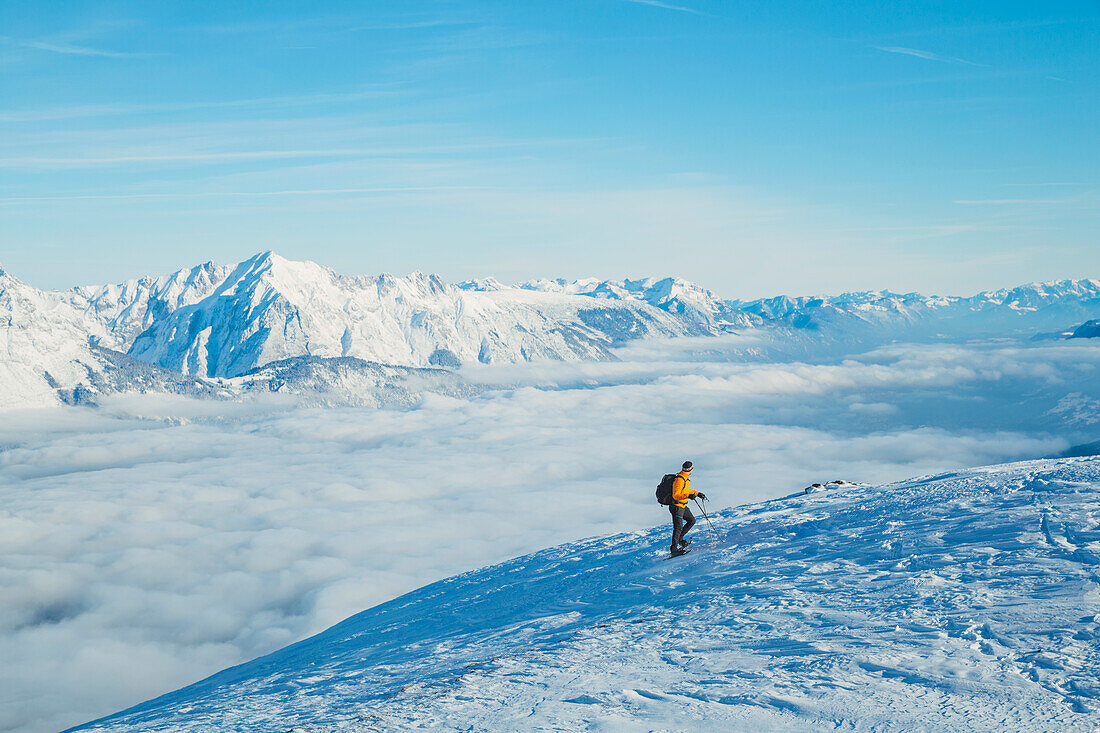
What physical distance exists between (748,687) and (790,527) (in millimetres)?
12509

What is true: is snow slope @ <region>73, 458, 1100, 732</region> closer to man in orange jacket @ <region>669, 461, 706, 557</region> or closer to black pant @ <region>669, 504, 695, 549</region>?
man in orange jacket @ <region>669, 461, 706, 557</region>

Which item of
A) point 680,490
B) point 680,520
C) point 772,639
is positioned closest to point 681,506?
point 680,490

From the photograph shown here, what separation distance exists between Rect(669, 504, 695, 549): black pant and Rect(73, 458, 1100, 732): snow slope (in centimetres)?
104

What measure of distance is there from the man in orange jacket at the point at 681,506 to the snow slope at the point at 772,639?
2.11 ft

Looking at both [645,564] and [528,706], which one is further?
[645,564]

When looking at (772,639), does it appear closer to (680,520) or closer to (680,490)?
(680,490)

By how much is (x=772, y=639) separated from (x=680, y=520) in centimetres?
793

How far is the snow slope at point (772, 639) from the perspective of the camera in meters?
10.1

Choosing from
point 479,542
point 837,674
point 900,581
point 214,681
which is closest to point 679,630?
point 837,674

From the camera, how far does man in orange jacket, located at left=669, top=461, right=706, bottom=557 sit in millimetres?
19875

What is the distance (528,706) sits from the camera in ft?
36.7

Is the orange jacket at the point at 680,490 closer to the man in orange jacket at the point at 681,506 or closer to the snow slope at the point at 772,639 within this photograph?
the man in orange jacket at the point at 681,506

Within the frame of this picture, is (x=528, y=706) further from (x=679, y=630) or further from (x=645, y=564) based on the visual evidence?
(x=645, y=564)

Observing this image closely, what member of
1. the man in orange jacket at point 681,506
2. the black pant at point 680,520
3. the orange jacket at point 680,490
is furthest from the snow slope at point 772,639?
the orange jacket at point 680,490
